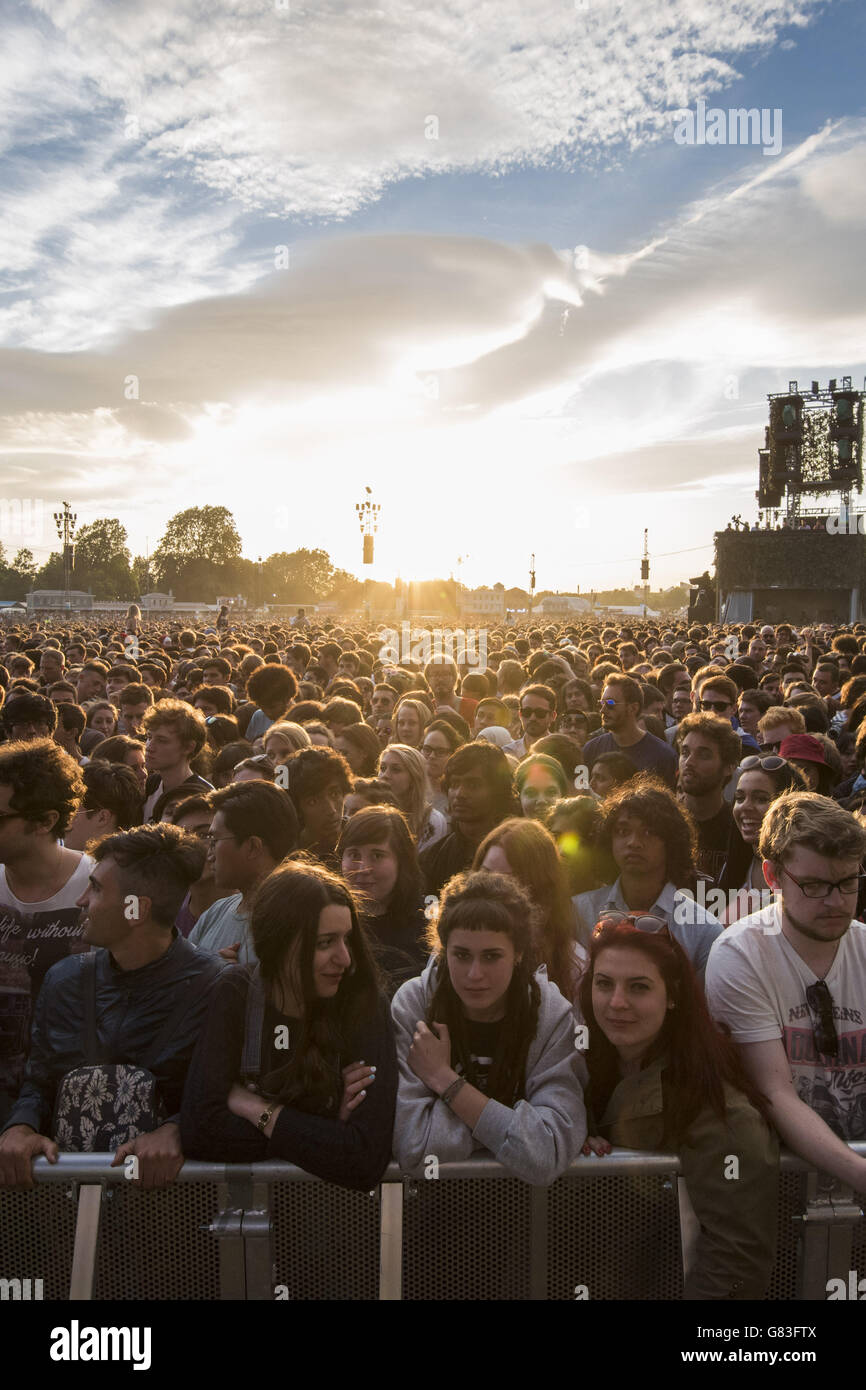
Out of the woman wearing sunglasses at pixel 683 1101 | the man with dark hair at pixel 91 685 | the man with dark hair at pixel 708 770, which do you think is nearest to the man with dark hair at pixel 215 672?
the man with dark hair at pixel 91 685

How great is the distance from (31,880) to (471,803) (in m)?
2.11

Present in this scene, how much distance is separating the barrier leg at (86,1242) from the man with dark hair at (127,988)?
0.49 ft

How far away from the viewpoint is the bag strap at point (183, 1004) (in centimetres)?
258

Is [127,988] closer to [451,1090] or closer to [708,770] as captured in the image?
[451,1090]

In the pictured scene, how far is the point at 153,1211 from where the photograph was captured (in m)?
2.39

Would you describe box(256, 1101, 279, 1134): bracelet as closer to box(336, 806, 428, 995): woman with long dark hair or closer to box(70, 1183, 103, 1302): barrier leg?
box(70, 1183, 103, 1302): barrier leg

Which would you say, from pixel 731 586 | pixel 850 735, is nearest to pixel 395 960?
pixel 850 735

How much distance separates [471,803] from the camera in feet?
15.8

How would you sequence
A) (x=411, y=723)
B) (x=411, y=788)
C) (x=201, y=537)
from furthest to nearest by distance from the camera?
1. (x=201, y=537)
2. (x=411, y=723)
3. (x=411, y=788)

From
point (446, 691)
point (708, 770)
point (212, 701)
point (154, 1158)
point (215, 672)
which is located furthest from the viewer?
point (215, 672)

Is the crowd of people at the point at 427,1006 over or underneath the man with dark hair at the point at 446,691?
underneath

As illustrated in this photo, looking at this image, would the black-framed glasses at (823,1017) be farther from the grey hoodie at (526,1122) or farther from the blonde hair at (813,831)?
the grey hoodie at (526,1122)

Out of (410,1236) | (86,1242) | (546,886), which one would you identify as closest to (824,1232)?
(410,1236)
